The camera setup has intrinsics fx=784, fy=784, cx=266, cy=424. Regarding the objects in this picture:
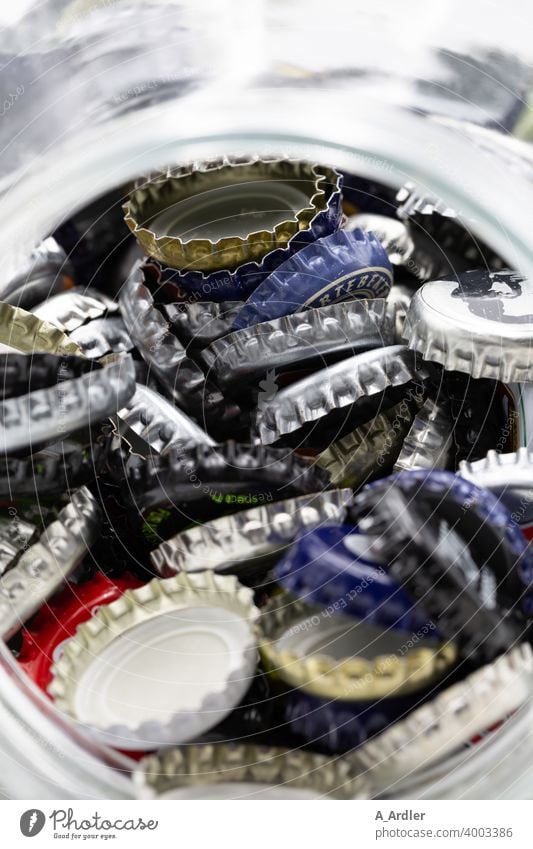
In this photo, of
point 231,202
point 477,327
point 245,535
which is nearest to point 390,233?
point 231,202

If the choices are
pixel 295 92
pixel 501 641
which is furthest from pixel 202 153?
pixel 501 641

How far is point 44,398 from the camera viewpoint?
1.04m

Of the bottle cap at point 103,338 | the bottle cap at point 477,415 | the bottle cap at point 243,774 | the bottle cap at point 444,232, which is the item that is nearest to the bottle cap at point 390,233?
the bottle cap at point 444,232

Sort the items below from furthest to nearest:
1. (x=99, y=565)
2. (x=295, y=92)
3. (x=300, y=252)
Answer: (x=295, y=92), (x=300, y=252), (x=99, y=565)

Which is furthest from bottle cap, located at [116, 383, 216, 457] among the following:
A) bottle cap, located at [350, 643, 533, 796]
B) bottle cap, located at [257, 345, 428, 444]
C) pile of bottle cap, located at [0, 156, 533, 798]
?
bottle cap, located at [350, 643, 533, 796]

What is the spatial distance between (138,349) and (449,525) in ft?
2.25

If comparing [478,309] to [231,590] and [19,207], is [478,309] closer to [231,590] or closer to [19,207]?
[231,590]

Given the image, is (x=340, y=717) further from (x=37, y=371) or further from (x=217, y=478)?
(x=37, y=371)

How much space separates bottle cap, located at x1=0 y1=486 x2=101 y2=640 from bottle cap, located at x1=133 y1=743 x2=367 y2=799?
0.28 m

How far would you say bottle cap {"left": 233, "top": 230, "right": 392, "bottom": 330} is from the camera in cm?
130

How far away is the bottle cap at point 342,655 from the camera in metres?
0.93
